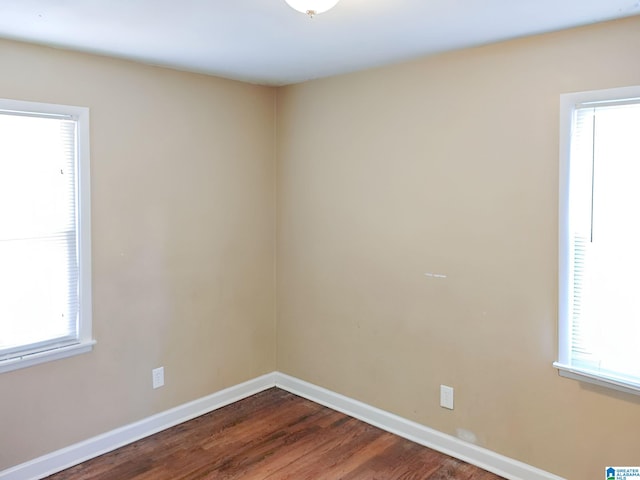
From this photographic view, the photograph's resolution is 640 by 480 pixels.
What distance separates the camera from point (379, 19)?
7.17 feet

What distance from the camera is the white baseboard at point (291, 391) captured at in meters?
2.62

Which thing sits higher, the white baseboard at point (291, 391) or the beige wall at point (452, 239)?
the beige wall at point (452, 239)

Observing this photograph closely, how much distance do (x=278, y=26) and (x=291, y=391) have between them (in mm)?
2583

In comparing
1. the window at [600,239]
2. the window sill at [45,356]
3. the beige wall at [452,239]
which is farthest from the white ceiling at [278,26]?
the window sill at [45,356]

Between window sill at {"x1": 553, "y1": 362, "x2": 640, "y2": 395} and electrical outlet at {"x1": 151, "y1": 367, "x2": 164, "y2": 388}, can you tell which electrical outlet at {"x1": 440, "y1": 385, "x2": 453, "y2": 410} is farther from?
electrical outlet at {"x1": 151, "y1": 367, "x2": 164, "y2": 388}

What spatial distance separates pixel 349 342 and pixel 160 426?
1.33 m

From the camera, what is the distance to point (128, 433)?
9.84ft

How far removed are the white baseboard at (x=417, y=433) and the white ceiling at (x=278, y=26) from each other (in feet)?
7.16

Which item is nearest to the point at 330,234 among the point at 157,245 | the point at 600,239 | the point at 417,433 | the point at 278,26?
the point at 157,245

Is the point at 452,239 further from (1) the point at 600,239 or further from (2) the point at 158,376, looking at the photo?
(2) the point at 158,376

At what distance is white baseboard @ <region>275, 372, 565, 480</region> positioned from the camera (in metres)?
2.61

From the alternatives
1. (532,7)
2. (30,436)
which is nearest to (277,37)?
(532,7)

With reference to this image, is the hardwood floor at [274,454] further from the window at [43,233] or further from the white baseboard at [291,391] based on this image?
the window at [43,233]

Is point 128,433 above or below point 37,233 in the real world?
below
